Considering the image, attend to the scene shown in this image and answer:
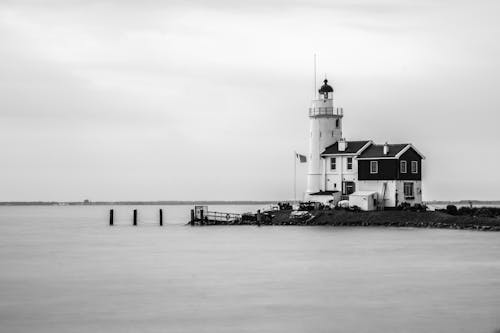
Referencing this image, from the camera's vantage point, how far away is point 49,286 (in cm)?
3541

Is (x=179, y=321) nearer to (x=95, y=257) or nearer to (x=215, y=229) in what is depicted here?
(x=95, y=257)

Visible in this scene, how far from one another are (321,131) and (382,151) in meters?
6.01

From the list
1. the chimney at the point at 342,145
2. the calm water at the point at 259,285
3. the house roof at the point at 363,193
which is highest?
the chimney at the point at 342,145

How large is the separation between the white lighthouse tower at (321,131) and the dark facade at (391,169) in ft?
13.5

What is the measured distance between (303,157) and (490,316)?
49.1 metres

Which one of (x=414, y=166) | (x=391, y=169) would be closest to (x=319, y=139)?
(x=391, y=169)

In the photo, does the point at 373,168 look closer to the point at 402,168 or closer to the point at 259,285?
the point at 402,168

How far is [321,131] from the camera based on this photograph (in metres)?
75.2

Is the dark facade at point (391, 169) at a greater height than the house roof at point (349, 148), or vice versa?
the house roof at point (349, 148)

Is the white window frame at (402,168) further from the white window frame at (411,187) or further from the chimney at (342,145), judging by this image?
the chimney at (342,145)

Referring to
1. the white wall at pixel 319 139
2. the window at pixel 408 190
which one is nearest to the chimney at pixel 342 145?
the white wall at pixel 319 139

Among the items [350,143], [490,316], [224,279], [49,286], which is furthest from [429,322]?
[350,143]

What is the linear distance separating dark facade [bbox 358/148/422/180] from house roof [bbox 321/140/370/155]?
4.48 ft

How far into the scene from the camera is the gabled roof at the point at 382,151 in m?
70.8
